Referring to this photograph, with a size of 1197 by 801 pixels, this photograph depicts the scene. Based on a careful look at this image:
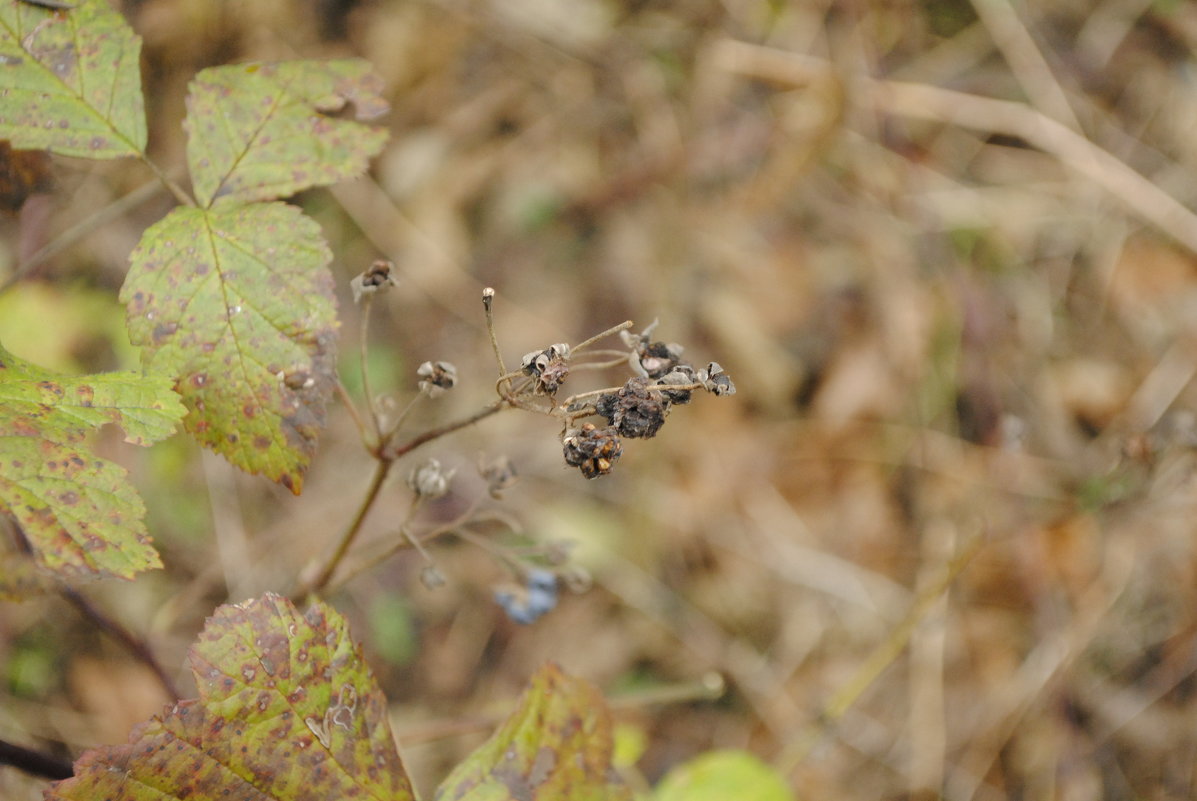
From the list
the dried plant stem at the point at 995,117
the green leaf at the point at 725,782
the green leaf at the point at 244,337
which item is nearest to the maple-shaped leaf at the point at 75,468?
the green leaf at the point at 244,337

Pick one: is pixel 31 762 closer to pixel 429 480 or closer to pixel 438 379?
pixel 429 480

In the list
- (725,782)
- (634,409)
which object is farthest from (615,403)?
(725,782)

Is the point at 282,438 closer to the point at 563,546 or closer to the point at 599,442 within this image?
the point at 599,442

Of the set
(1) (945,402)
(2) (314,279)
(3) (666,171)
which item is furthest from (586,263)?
(2) (314,279)

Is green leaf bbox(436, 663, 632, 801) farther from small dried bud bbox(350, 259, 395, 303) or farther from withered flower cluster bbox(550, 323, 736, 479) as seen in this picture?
small dried bud bbox(350, 259, 395, 303)

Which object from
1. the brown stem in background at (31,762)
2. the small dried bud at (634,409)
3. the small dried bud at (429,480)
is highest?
the small dried bud at (634,409)

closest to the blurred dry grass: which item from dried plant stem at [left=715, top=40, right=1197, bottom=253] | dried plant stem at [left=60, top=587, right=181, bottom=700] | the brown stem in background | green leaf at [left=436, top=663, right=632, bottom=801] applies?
dried plant stem at [left=715, top=40, right=1197, bottom=253]

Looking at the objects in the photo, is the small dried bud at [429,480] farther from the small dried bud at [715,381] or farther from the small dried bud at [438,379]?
the small dried bud at [715,381]
